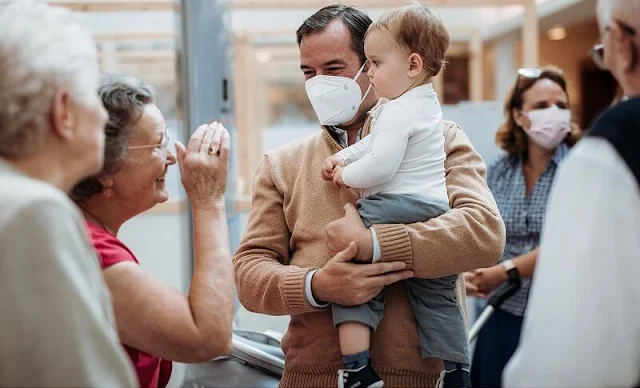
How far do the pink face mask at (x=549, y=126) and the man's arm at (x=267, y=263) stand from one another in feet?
5.60

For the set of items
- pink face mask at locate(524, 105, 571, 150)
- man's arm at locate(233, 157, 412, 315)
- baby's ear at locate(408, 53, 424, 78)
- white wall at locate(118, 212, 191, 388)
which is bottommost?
white wall at locate(118, 212, 191, 388)

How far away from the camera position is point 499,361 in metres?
3.28

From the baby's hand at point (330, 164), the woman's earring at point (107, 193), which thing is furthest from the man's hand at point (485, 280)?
the woman's earring at point (107, 193)

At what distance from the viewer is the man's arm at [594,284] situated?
3.88 ft

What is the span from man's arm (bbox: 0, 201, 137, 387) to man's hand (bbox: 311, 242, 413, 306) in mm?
688

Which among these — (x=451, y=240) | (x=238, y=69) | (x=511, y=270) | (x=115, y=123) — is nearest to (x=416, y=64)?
(x=451, y=240)

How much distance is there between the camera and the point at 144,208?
1.74 metres

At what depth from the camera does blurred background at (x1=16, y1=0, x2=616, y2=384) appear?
3318 mm

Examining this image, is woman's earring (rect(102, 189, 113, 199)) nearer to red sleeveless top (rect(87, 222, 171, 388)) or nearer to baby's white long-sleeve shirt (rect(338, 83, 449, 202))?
red sleeveless top (rect(87, 222, 171, 388))

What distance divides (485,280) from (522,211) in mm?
332

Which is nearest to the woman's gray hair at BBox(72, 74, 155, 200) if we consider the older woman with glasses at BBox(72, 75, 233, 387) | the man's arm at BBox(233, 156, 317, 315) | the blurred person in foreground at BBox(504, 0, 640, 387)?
→ the older woman with glasses at BBox(72, 75, 233, 387)

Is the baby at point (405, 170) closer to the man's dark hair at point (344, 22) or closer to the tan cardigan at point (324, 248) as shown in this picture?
the tan cardigan at point (324, 248)

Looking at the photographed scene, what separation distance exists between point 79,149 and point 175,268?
358 centimetres

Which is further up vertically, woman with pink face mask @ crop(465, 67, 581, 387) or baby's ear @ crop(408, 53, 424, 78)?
baby's ear @ crop(408, 53, 424, 78)
